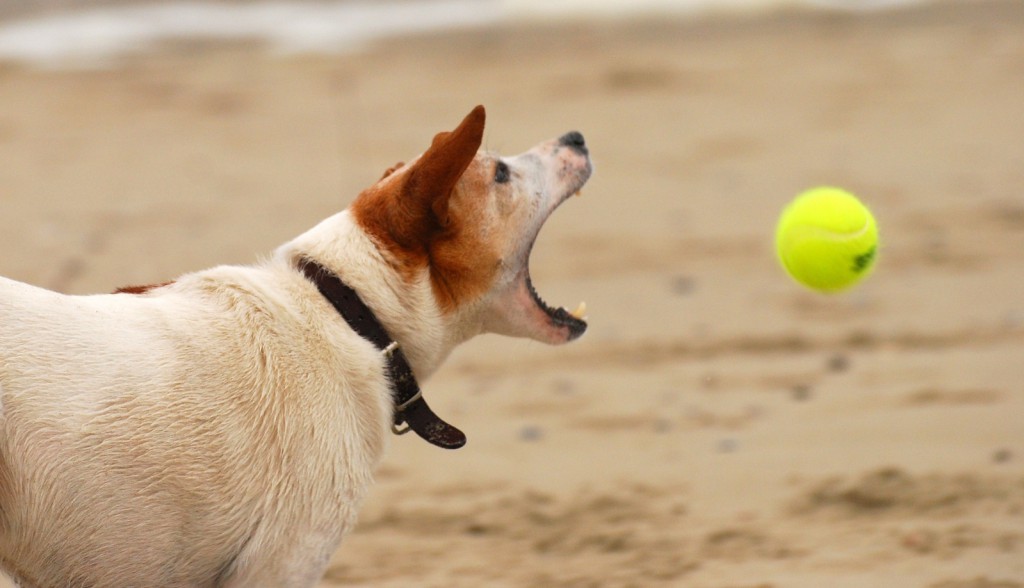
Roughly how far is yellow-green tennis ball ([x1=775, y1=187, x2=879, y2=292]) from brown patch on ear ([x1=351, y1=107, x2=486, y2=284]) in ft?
4.62

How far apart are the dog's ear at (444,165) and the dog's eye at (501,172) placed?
0.87 ft

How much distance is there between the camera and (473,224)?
3.71 meters

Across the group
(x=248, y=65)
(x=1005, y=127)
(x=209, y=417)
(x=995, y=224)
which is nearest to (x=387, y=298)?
(x=209, y=417)

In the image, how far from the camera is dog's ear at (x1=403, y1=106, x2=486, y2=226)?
350 cm

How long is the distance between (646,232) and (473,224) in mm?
5419

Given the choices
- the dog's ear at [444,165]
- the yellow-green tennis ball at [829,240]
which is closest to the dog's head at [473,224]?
the dog's ear at [444,165]

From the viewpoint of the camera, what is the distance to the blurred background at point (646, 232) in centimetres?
502

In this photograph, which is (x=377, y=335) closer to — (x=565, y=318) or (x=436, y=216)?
(x=436, y=216)

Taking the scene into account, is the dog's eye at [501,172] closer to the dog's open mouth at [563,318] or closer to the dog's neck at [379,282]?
the dog's open mouth at [563,318]

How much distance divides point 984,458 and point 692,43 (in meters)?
8.91

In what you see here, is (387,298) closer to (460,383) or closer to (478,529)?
(478,529)

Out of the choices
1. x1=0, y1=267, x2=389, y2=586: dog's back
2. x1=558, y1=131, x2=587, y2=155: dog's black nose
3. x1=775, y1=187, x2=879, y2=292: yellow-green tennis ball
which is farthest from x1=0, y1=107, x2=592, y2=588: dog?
x1=775, y1=187, x2=879, y2=292: yellow-green tennis ball

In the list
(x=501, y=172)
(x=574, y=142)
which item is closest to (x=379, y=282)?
(x=501, y=172)

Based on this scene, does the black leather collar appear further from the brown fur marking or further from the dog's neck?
the brown fur marking
